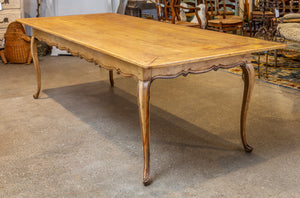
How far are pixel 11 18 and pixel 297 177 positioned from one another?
493 cm

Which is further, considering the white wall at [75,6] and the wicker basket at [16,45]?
the white wall at [75,6]

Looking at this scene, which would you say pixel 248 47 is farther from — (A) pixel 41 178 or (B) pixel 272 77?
(B) pixel 272 77

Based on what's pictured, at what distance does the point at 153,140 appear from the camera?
299 cm

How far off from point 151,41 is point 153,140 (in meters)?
0.77

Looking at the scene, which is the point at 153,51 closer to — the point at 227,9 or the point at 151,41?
the point at 151,41

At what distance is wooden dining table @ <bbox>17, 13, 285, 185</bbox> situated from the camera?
2.19m

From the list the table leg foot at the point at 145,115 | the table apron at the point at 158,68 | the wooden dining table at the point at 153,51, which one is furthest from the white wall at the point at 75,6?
the table leg foot at the point at 145,115

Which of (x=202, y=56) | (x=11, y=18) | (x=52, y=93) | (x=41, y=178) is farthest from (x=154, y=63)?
(x=11, y=18)

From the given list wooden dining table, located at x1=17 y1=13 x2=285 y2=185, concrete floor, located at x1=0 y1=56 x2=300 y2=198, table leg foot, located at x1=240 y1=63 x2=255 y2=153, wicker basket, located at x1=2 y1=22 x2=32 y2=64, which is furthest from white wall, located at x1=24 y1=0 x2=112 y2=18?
table leg foot, located at x1=240 y1=63 x2=255 y2=153

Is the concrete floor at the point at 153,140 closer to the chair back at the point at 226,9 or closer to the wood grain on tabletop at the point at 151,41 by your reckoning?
the wood grain on tabletop at the point at 151,41

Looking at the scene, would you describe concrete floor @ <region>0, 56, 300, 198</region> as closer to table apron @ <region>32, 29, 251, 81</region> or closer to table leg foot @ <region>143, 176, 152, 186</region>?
table leg foot @ <region>143, 176, 152, 186</region>

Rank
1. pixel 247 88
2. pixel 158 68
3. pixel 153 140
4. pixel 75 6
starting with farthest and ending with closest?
pixel 75 6
pixel 153 140
pixel 247 88
pixel 158 68

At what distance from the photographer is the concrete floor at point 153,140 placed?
7.70 feet

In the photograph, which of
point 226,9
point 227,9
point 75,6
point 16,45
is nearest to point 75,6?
point 75,6
